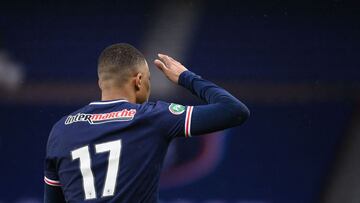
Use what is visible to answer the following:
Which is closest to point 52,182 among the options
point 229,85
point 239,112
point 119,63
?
point 119,63

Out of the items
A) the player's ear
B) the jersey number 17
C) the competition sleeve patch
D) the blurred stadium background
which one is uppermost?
the player's ear

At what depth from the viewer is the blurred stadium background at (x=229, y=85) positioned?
7.02 m

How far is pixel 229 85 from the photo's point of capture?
22.9 ft

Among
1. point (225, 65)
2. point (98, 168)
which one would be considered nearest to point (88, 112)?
point (98, 168)

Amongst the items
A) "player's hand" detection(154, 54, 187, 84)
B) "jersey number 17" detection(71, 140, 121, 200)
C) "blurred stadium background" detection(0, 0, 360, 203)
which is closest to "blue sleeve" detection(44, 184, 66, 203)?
"jersey number 17" detection(71, 140, 121, 200)

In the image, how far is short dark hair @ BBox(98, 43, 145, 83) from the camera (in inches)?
121

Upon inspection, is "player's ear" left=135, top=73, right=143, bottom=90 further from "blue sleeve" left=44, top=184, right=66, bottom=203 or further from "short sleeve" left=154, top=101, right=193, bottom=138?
"blue sleeve" left=44, top=184, right=66, bottom=203

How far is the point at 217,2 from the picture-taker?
7.19 meters

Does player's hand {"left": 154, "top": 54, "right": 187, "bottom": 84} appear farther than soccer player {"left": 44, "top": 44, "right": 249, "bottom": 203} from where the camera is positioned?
Yes

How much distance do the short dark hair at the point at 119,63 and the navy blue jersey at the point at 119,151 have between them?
0.11m

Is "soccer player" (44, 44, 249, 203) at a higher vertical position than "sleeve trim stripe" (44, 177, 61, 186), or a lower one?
higher

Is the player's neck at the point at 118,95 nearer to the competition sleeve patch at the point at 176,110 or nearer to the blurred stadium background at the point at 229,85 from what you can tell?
the competition sleeve patch at the point at 176,110

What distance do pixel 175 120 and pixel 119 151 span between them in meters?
0.23

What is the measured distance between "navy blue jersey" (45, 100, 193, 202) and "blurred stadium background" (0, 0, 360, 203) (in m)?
3.95
